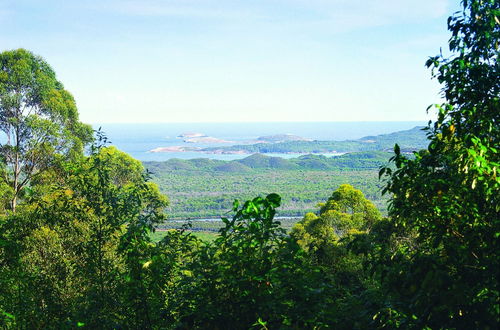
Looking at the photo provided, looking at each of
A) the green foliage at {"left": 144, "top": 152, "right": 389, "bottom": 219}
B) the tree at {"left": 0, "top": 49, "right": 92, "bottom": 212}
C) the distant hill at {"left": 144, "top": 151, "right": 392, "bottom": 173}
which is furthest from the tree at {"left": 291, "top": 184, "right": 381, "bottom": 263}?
→ the distant hill at {"left": 144, "top": 151, "right": 392, "bottom": 173}

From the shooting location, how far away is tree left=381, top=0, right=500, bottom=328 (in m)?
2.19

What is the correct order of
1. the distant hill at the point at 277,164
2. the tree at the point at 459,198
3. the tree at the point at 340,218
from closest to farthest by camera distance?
the tree at the point at 459,198
the tree at the point at 340,218
the distant hill at the point at 277,164

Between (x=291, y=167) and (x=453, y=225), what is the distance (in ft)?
486

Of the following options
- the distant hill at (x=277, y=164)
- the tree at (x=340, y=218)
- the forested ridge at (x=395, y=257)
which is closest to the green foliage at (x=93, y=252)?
the forested ridge at (x=395, y=257)

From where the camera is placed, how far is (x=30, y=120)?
Answer: 14.5 meters

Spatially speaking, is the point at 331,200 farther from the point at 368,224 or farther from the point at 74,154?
the point at 74,154

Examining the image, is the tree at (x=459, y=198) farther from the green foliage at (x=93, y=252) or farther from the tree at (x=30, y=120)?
the tree at (x=30, y=120)

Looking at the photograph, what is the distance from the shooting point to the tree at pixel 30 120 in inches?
558

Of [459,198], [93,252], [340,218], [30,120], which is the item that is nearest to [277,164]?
[340,218]

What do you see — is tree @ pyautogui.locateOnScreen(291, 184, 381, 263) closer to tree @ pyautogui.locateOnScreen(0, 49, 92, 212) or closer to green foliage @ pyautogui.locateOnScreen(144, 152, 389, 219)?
tree @ pyautogui.locateOnScreen(0, 49, 92, 212)

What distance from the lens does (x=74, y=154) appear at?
14.7 metres

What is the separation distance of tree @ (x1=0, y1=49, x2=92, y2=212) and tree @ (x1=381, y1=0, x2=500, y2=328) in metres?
13.7

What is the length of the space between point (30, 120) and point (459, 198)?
14.8m

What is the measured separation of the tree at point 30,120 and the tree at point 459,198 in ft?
45.0
